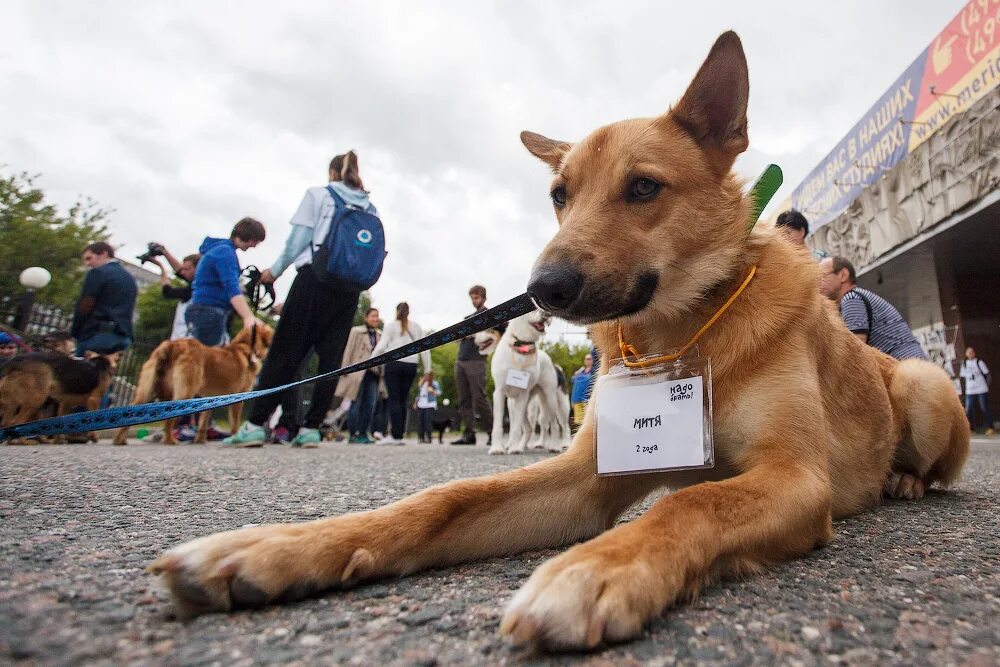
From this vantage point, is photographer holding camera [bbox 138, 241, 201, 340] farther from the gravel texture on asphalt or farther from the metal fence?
the gravel texture on asphalt

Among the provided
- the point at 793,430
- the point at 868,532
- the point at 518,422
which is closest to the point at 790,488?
the point at 793,430

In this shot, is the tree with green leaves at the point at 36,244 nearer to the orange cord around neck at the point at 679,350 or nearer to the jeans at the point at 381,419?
the jeans at the point at 381,419

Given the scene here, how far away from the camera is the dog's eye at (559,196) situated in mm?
2643

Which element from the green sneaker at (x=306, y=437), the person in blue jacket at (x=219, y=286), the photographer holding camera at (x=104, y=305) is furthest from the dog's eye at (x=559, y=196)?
the photographer holding camera at (x=104, y=305)

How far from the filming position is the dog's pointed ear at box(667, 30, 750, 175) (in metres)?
2.43

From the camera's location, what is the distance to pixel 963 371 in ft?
51.6

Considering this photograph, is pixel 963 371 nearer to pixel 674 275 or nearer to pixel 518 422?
pixel 518 422

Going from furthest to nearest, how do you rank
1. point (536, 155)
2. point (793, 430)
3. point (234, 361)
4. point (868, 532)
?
point (234, 361) → point (536, 155) → point (868, 532) → point (793, 430)

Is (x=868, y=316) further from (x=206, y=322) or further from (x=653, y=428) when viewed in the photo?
(x=206, y=322)

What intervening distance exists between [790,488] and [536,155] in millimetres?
2247

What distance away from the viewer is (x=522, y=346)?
9062mm

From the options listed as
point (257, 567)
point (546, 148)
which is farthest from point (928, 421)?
point (257, 567)

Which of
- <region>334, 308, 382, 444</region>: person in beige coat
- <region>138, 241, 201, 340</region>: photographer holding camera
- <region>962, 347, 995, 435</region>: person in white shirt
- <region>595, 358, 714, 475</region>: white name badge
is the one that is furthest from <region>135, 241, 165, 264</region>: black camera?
<region>962, 347, 995, 435</region>: person in white shirt

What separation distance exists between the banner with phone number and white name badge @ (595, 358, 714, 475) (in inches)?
580
